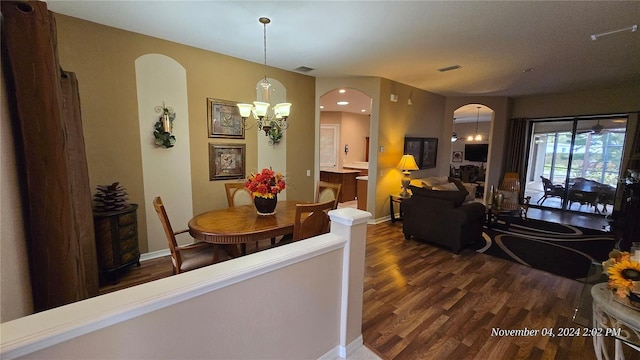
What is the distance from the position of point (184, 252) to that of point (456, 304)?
2701 mm

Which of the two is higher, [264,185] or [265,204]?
[264,185]

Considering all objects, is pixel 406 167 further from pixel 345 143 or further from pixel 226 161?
pixel 345 143

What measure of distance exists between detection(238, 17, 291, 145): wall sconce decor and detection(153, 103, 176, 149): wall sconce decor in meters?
0.94

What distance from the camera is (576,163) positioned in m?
6.49

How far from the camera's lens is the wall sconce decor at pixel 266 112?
291 centimetres

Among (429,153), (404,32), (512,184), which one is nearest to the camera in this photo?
(404,32)

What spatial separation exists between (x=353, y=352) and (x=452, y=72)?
4.48m

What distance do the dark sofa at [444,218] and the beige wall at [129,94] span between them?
8.87 ft

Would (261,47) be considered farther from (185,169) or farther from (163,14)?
(185,169)

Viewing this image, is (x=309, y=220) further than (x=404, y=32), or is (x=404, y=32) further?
(x=404, y=32)

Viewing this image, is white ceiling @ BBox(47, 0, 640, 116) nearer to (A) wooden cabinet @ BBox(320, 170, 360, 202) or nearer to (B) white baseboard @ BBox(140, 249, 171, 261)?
(B) white baseboard @ BBox(140, 249, 171, 261)

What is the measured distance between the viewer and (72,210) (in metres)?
1.22

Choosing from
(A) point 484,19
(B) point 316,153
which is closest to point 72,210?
(A) point 484,19

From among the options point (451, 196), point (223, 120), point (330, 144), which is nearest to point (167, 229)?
point (223, 120)
